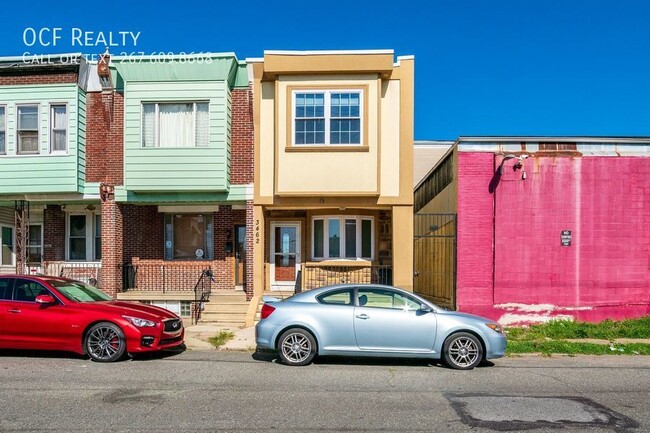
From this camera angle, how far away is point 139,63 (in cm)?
1592

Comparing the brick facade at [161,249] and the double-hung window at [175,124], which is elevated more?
the double-hung window at [175,124]

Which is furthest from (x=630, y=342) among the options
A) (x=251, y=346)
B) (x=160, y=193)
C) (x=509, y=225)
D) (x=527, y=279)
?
(x=160, y=193)

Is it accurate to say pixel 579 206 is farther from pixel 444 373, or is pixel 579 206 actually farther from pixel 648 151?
pixel 444 373

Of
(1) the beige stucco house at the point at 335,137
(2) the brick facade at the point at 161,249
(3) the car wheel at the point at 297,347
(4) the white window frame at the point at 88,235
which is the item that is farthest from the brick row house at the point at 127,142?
(3) the car wheel at the point at 297,347

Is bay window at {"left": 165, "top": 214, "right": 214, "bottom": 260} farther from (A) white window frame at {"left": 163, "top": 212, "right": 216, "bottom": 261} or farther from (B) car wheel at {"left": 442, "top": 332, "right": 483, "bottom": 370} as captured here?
(B) car wheel at {"left": 442, "top": 332, "right": 483, "bottom": 370}

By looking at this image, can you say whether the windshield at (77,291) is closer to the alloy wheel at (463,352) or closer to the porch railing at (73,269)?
the porch railing at (73,269)

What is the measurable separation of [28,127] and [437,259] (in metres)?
12.0

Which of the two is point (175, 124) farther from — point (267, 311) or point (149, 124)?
point (267, 311)

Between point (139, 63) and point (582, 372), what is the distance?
1300 cm

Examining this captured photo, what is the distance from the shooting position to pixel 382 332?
9.76 metres

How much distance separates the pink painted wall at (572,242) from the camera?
1441 cm

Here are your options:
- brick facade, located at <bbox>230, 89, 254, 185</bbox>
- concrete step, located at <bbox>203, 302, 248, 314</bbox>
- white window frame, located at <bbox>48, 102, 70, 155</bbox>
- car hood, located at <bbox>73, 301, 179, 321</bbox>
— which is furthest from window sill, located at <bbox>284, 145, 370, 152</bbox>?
car hood, located at <bbox>73, 301, 179, 321</bbox>

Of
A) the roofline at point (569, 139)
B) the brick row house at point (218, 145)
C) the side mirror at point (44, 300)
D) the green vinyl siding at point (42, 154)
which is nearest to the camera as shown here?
the side mirror at point (44, 300)

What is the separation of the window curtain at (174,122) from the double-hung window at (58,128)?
2580 millimetres
